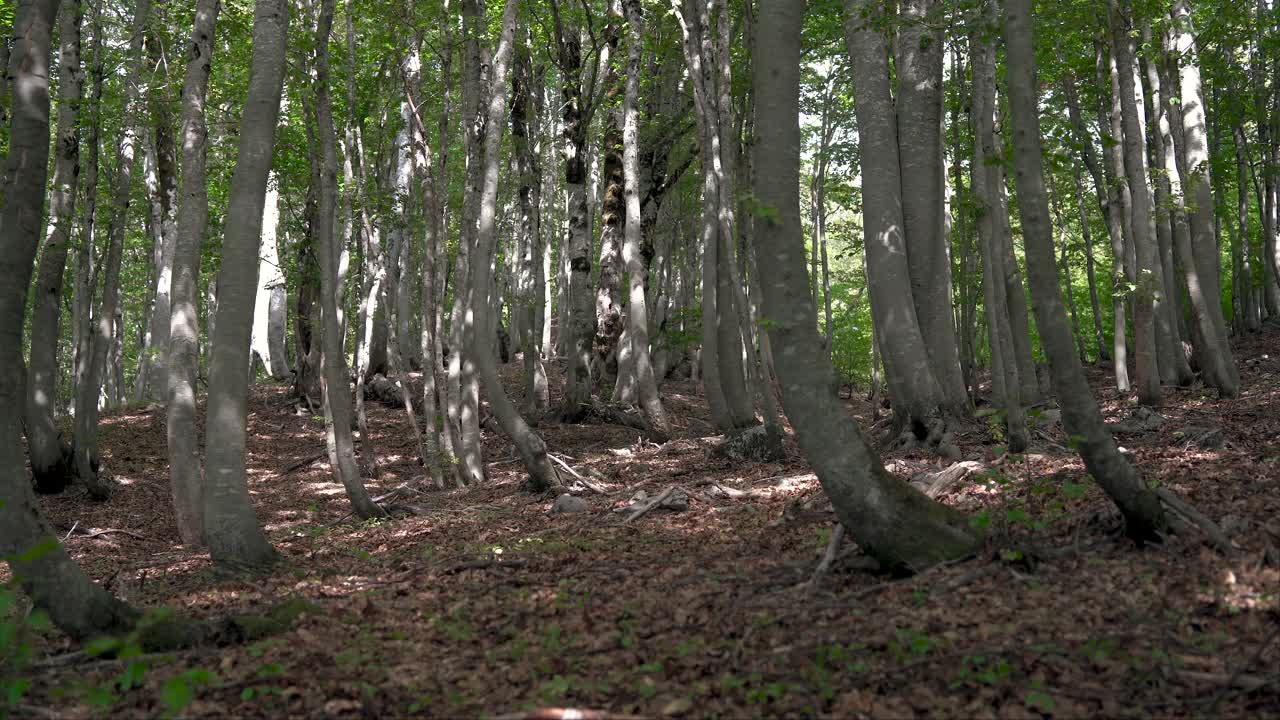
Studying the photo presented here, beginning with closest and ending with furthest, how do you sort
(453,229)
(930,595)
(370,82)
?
(930,595) → (370,82) → (453,229)

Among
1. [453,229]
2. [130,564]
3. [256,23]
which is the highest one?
[453,229]

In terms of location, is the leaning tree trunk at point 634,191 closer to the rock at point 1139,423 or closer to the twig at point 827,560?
the rock at point 1139,423

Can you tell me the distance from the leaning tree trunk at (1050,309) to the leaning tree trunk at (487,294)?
→ 6.61 m

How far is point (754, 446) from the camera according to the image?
11797 millimetres

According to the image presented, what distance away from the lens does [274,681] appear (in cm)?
413

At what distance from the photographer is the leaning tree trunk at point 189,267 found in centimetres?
828

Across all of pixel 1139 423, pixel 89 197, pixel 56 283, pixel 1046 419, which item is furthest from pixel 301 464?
pixel 1139 423

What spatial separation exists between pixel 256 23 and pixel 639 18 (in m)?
7.88

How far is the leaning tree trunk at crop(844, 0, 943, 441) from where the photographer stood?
32.9 ft

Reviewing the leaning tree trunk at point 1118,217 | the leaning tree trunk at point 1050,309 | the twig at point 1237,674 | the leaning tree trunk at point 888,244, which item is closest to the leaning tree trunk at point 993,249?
the leaning tree trunk at point 888,244

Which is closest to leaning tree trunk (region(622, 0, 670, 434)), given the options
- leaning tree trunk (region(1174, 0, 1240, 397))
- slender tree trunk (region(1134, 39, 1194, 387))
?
leaning tree trunk (region(1174, 0, 1240, 397))

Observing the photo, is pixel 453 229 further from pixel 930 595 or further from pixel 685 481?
pixel 930 595

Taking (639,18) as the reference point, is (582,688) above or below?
below

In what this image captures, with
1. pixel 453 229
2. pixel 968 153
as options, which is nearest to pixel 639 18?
pixel 968 153
